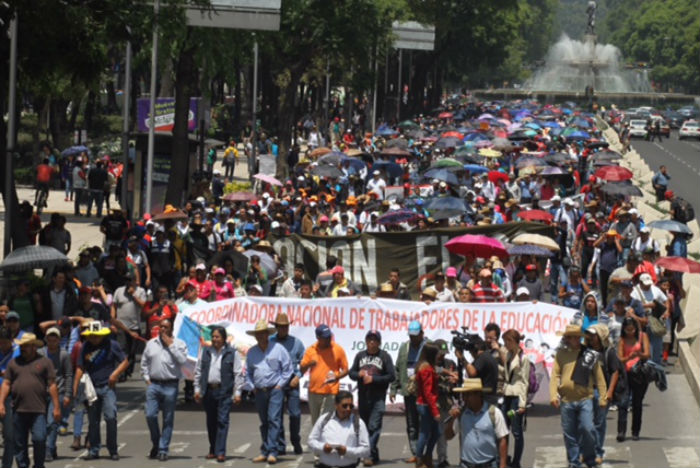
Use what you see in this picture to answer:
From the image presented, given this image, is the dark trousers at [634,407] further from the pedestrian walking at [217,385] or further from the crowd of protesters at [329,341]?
the pedestrian walking at [217,385]

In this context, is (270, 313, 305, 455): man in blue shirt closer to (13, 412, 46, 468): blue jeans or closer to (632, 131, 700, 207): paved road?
(13, 412, 46, 468): blue jeans

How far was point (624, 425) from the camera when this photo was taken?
1734 cm

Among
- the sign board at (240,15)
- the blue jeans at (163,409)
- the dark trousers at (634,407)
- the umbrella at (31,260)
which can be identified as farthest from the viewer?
the sign board at (240,15)

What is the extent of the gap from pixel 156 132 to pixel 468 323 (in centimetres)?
1888

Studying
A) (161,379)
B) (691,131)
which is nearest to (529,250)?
(161,379)

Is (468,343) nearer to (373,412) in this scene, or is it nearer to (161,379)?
(373,412)

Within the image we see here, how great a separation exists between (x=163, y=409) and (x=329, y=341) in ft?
5.99

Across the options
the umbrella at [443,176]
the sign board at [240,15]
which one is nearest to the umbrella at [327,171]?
the umbrella at [443,176]

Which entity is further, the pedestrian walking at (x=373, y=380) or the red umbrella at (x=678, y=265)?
the red umbrella at (x=678, y=265)

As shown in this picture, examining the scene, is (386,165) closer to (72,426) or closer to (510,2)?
(72,426)

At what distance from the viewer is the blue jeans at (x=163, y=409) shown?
16.0 m

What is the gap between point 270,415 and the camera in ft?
53.4

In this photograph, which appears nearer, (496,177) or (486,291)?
(486,291)

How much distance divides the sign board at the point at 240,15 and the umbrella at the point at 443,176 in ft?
19.6
